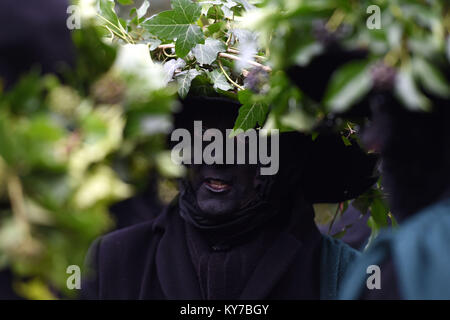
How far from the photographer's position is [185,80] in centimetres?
187

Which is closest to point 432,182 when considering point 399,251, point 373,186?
point 399,251

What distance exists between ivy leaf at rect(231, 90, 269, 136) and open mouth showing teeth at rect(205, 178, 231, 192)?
295 mm

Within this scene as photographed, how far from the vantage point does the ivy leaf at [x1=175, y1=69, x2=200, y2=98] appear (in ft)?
6.07

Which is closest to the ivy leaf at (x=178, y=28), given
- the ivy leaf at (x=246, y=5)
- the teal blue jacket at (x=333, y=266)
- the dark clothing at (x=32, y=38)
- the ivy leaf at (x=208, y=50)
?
the ivy leaf at (x=208, y=50)

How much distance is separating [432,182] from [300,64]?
359 millimetres

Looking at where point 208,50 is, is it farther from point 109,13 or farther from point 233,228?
point 233,228

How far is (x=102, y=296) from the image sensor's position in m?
1.96

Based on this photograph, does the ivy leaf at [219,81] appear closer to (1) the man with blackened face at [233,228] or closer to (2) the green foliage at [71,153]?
(1) the man with blackened face at [233,228]

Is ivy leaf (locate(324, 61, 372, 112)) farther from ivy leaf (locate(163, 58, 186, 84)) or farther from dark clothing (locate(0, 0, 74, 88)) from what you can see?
ivy leaf (locate(163, 58, 186, 84))

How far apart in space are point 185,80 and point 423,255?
1.00m

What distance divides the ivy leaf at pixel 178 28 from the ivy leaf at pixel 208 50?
0.05m

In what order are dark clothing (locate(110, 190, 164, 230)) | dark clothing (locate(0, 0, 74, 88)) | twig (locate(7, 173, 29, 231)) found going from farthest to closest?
dark clothing (locate(110, 190, 164, 230))
dark clothing (locate(0, 0, 74, 88))
twig (locate(7, 173, 29, 231))

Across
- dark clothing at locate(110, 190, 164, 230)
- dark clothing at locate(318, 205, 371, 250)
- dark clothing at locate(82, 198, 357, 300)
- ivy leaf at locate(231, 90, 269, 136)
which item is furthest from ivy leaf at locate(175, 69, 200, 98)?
dark clothing at locate(318, 205, 371, 250)
